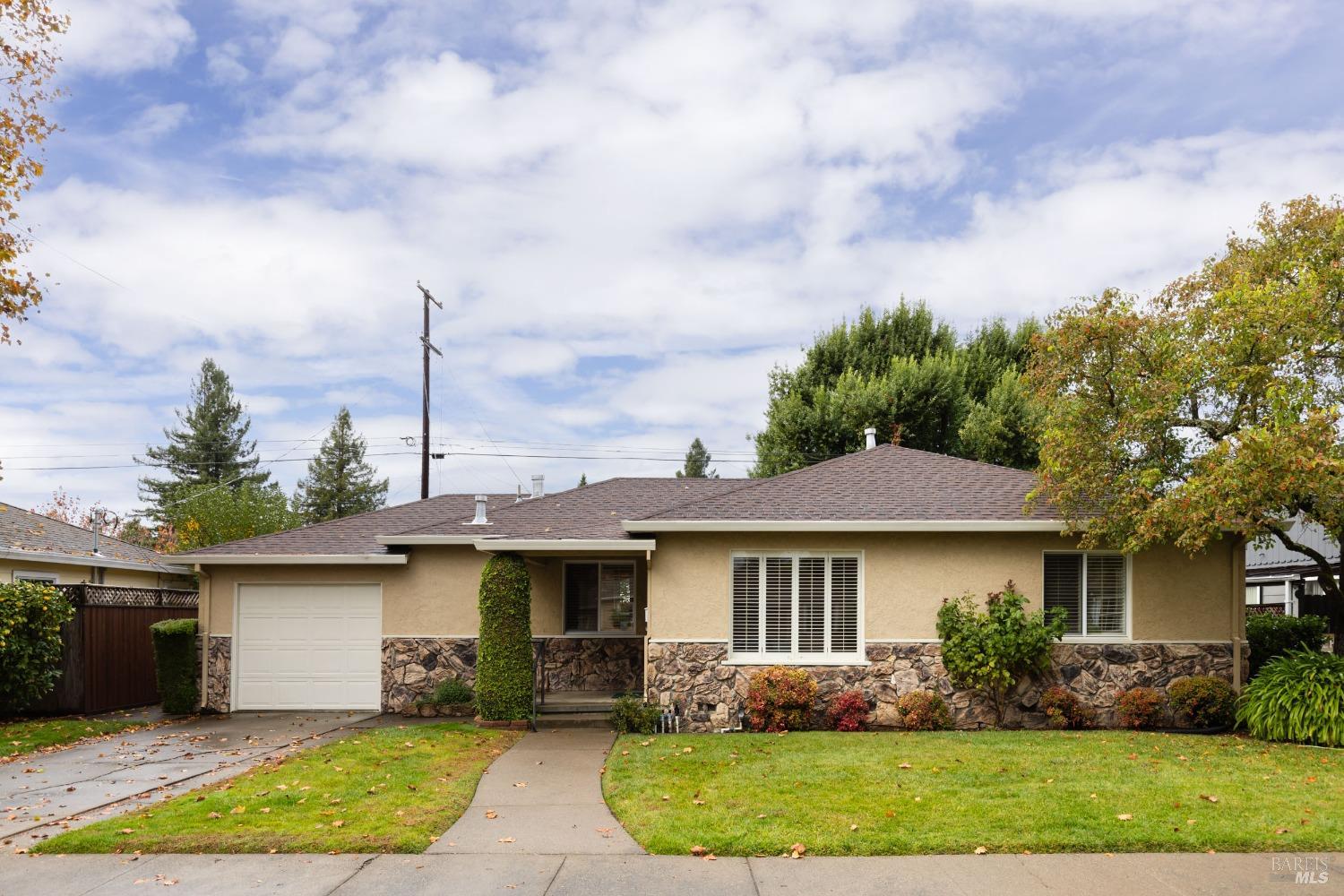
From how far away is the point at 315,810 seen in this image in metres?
7.78

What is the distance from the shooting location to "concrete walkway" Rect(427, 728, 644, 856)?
688cm

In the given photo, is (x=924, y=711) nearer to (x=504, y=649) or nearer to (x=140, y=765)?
(x=504, y=649)

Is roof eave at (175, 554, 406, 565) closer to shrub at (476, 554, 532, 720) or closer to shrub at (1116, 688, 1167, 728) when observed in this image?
shrub at (476, 554, 532, 720)

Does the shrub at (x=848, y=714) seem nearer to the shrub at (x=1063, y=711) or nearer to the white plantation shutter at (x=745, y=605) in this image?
the white plantation shutter at (x=745, y=605)

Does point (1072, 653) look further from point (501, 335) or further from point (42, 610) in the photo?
point (501, 335)

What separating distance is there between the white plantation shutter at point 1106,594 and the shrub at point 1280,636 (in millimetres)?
2901

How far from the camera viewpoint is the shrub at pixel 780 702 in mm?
12430

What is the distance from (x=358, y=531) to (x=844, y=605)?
8.80 m

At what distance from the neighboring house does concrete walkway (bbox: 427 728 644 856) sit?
27.7 feet

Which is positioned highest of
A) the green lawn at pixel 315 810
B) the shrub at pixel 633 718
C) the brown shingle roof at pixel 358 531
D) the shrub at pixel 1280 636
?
the brown shingle roof at pixel 358 531

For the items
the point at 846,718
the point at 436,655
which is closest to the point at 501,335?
the point at 436,655

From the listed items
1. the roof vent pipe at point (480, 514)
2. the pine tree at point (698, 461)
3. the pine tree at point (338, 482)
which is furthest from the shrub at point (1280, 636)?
the pine tree at point (698, 461)

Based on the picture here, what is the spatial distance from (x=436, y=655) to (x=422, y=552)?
1664 millimetres

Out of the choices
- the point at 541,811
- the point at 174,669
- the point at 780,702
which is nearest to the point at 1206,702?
the point at 780,702
